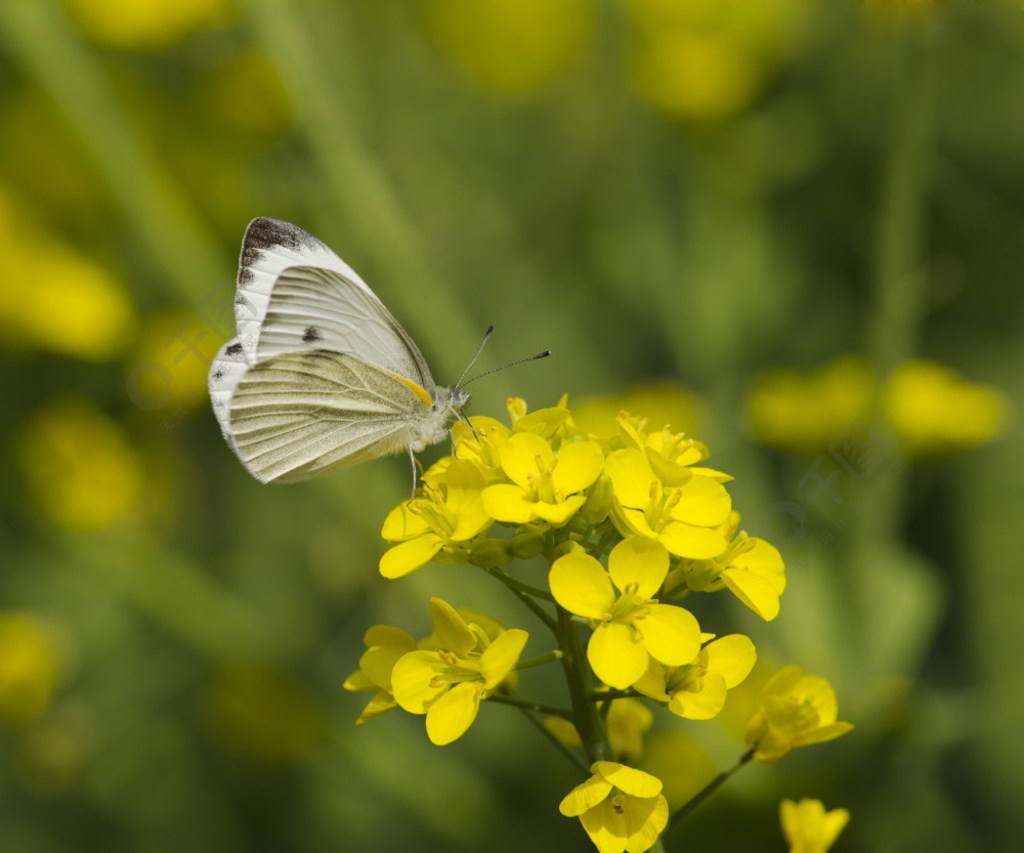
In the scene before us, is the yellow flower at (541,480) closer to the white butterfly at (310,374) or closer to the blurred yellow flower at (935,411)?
the white butterfly at (310,374)

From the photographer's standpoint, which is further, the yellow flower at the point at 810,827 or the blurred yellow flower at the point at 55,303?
the blurred yellow flower at the point at 55,303

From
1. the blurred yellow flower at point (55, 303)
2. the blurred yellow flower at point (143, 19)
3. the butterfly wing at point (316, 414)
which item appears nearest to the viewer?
the butterfly wing at point (316, 414)

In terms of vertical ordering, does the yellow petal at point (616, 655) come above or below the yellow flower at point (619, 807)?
above

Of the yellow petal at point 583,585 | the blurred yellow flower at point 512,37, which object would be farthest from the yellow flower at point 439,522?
the blurred yellow flower at point 512,37

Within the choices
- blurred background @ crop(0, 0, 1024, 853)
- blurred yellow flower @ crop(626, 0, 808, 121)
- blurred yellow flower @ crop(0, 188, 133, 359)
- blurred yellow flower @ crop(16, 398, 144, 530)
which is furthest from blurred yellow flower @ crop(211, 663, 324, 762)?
blurred yellow flower @ crop(626, 0, 808, 121)

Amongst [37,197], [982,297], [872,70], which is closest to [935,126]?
[872,70]

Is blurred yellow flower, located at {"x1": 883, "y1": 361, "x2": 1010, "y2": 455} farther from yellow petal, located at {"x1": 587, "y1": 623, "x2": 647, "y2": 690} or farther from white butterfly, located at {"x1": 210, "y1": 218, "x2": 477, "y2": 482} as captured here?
yellow petal, located at {"x1": 587, "y1": 623, "x2": 647, "y2": 690}

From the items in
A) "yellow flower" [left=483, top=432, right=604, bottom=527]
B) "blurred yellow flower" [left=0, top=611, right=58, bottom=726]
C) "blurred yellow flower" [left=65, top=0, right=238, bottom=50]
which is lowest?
"blurred yellow flower" [left=0, top=611, right=58, bottom=726]
